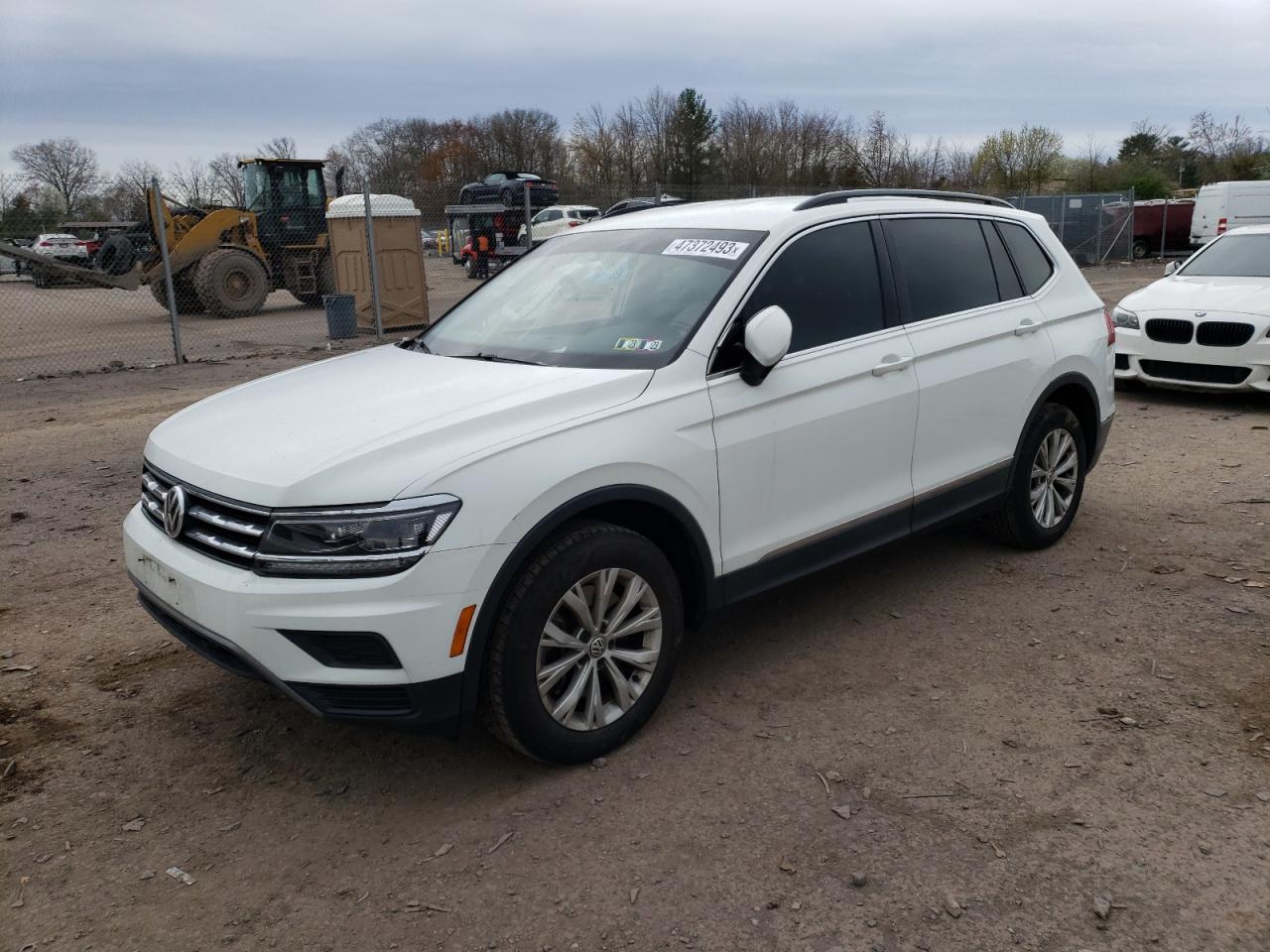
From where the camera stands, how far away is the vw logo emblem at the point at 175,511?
3223 millimetres

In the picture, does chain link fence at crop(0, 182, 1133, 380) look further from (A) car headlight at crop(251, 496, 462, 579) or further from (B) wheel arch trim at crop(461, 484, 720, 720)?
(A) car headlight at crop(251, 496, 462, 579)

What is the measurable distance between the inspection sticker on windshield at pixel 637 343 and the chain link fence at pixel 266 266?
636cm

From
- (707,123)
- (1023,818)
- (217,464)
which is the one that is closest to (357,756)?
(217,464)

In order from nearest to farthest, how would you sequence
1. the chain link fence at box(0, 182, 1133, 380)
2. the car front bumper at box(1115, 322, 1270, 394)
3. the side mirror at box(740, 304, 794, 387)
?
the side mirror at box(740, 304, 794, 387), the car front bumper at box(1115, 322, 1270, 394), the chain link fence at box(0, 182, 1133, 380)

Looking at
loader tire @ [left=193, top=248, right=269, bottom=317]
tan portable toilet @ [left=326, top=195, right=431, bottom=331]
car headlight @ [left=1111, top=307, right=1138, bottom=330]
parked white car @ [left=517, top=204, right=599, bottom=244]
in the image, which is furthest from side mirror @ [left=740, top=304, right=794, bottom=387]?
parked white car @ [left=517, top=204, right=599, bottom=244]

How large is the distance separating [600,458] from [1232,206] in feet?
90.6

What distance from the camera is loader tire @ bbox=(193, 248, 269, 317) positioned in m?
18.8

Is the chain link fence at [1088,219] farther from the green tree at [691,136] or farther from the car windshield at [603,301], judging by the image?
the green tree at [691,136]

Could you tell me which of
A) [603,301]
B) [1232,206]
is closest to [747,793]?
[603,301]

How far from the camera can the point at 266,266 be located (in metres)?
19.8

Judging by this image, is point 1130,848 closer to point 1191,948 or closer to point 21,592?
point 1191,948

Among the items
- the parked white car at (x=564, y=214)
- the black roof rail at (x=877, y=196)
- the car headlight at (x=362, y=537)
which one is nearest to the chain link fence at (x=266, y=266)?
the parked white car at (x=564, y=214)

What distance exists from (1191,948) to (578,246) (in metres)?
3.41

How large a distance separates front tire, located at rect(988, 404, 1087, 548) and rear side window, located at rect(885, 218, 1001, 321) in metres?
0.71
